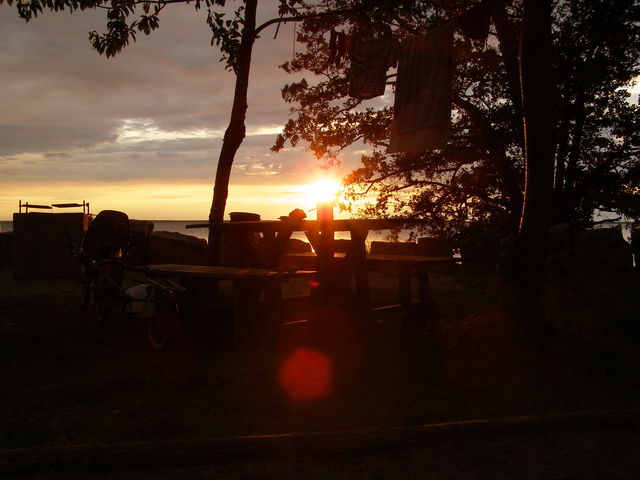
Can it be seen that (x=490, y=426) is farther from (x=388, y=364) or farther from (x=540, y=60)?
(x=540, y=60)

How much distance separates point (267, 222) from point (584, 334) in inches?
151

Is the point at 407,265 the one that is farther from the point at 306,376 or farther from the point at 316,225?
the point at 306,376

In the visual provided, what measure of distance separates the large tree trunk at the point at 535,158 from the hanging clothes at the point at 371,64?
6.88 ft

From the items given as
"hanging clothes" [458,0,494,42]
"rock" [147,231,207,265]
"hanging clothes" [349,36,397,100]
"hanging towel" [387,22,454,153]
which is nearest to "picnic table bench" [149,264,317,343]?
"hanging towel" [387,22,454,153]

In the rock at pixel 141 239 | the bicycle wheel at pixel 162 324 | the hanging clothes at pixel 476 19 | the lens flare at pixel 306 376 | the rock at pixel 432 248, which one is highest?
the hanging clothes at pixel 476 19

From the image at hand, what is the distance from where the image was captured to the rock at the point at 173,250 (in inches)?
602

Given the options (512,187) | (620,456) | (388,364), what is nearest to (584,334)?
(388,364)

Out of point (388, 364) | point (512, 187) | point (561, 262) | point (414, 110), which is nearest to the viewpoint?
point (388, 364)

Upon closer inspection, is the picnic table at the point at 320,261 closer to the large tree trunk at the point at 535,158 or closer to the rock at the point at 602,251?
the large tree trunk at the point at 535,158

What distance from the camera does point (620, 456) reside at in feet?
10.7

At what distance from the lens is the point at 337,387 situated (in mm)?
4766

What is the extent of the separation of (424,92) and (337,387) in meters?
3.81

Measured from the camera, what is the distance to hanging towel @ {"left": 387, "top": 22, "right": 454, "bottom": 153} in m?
6.61

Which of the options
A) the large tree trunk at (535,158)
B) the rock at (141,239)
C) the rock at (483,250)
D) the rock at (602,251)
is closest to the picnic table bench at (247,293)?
the large tree trunk at (535,158)
